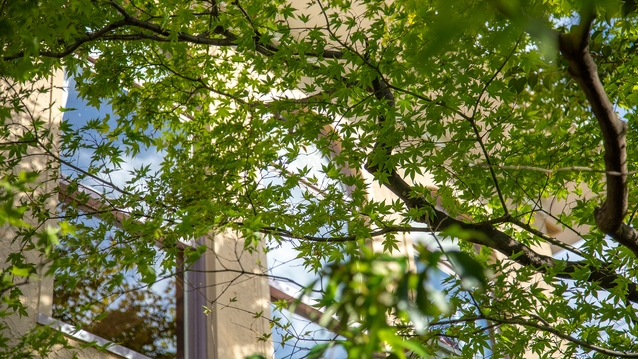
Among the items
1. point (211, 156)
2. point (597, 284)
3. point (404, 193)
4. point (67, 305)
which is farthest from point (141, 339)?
point (597, 284)

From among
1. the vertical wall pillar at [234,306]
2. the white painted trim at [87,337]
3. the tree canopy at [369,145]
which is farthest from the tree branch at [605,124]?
the white painted trim at [87,337]

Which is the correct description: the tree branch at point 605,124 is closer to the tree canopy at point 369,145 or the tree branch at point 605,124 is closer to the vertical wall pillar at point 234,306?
the tree canopy at point 369,145

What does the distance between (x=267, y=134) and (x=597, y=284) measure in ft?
7.29

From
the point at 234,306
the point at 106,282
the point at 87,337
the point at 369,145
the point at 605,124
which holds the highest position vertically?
the point at 369,145

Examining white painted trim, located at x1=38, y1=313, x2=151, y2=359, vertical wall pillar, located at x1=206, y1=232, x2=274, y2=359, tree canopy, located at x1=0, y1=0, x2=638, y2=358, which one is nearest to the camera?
tree canopy, located at x1=0, y1=0, x2=638, y2=358

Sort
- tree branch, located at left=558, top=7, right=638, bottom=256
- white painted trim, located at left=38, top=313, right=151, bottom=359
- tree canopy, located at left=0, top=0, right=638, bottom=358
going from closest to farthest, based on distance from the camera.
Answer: tree branch, located at left=558, top=7, right=638, bottom=256 → tree canopy, located at left=0, top=0, right=638, bottom=358 → white painted trim, located at left=38, top=313, right=151, bottom=359

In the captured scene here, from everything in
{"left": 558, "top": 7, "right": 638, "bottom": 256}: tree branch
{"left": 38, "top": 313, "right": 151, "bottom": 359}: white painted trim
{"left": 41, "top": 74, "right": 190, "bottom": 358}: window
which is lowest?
{"left": 558, "top": 7, "right": 638, "bottom": 256}: tree branch

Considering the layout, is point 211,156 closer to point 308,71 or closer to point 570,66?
point 308,71

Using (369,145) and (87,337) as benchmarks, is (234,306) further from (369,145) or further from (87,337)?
(369,145)

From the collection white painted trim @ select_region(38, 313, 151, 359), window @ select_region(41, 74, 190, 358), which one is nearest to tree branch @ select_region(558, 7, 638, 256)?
window @ select_region(41, 74, 190, 358)

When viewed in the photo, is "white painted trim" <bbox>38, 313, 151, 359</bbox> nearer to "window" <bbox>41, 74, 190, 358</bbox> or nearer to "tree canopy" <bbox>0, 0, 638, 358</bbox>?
"window" <bbox>41, 74, 190, 358</bbox>

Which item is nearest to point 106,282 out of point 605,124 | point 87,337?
point 87,337

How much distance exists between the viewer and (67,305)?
396cm

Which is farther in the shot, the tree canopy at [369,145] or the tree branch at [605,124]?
the tree canopy at [369,145]
